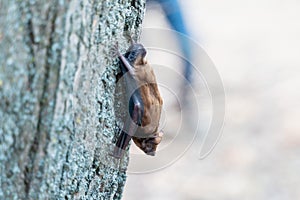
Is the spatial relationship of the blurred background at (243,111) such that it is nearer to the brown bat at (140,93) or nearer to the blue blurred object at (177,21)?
the blue blurred object at (177,21)

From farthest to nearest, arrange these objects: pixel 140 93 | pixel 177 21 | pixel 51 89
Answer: pixel 177 21 → pixel 140 93 → pixel 51 89

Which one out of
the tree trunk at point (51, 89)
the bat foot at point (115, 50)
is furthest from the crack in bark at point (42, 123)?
the bat foot at point (115, 50)

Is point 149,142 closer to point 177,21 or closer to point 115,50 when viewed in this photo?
point 115,50

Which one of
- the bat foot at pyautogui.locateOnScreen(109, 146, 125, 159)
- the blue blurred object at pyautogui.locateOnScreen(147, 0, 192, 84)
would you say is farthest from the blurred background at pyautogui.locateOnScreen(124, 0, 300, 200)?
the bat foot at pyautogui.locateOnScreen(109, 146, 125, 159)

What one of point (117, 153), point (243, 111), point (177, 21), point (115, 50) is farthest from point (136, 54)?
point (243, 111)

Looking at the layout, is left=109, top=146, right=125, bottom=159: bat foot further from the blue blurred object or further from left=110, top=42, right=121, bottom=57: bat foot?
the blue blurred object
